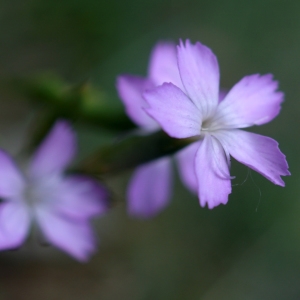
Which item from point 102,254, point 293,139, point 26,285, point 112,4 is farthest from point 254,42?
point 26,285

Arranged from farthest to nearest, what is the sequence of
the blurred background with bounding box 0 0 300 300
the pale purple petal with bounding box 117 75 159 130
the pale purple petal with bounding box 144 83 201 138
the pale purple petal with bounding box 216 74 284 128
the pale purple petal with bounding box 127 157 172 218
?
the blurred background with bounding box 0 0 300 300
the pale purple petal with bounding box 127 157 172 218
the pale purple petal with bounding box 117 75 159 130
the pale purple petal with bounding box 216 74 284 128
the pale purple petal with bounding box 144 83 201 138

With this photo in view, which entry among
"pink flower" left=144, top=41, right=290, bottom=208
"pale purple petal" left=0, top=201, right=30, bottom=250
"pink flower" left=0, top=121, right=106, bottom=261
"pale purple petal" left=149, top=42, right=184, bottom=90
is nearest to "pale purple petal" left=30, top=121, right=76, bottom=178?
"pink flower" left=0, top=121, right=106, bottom=261

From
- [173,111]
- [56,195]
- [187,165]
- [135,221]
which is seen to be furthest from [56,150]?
[135,221]

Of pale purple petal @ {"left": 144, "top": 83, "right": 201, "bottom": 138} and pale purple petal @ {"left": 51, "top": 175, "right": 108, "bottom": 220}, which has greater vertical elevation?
pale purple petal @ {"left": 144, "top": 83, "right": 201, "bottom": 138}

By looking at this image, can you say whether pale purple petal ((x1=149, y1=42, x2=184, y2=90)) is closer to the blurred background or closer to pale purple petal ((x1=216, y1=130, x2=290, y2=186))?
pale purple petal ((x1=216, y1=130, x2=290, y2=186))

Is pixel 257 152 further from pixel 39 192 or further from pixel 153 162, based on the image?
pixel 39 192

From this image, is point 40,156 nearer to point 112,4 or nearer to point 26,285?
point 26,285

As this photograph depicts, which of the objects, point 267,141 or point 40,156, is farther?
point 40,156
